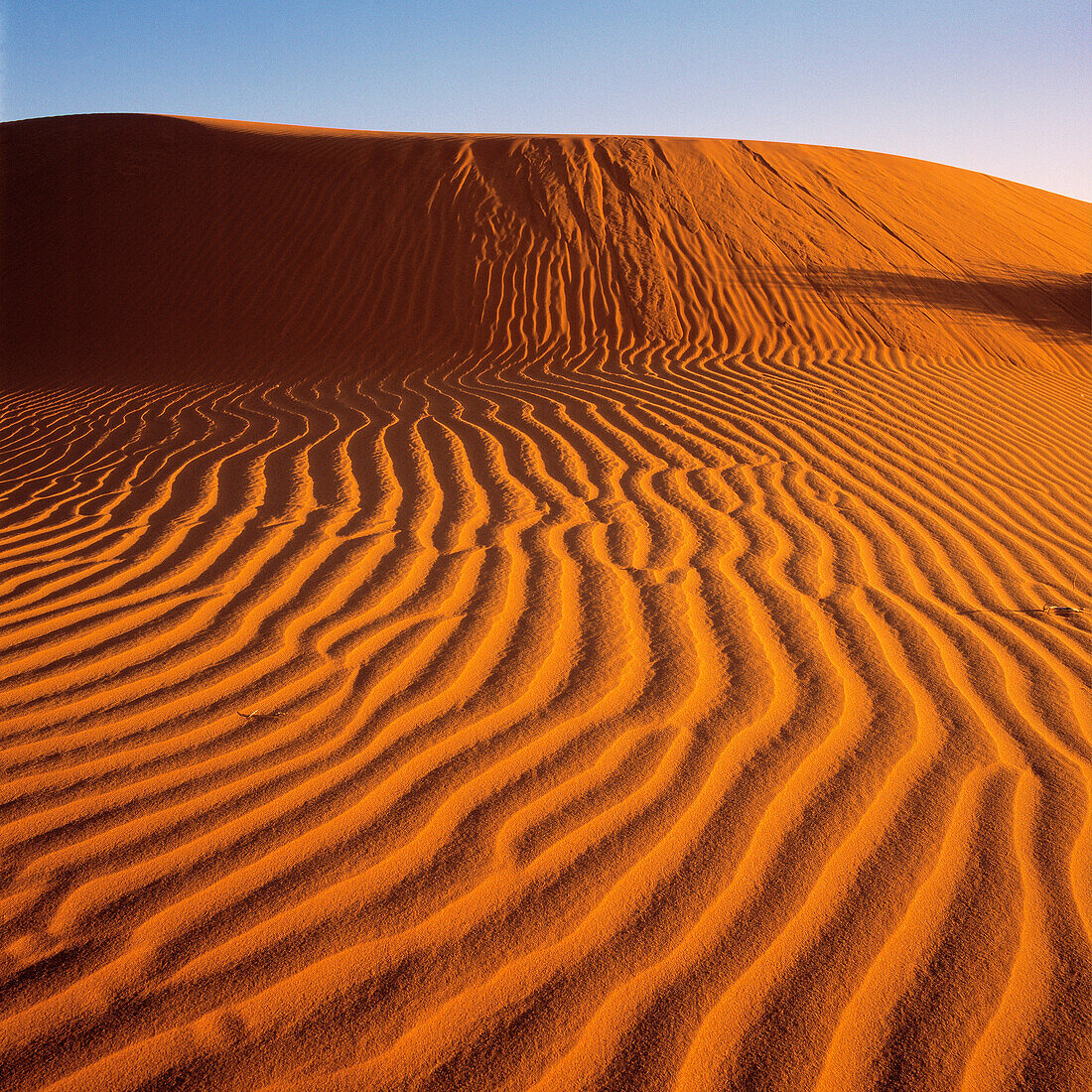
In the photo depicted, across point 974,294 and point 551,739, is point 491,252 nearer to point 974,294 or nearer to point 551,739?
point 974,294

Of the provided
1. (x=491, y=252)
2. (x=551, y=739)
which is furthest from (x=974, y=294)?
(x=551, y=739)

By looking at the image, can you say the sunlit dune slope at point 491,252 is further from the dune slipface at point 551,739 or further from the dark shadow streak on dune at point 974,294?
the dune slipface at point 551,739

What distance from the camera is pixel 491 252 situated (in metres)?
11.8

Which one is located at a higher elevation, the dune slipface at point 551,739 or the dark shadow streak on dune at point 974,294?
the dark shadow streak on dune at point 974,294

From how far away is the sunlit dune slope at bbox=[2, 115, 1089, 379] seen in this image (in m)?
10.5

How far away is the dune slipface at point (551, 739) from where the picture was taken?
173 cm

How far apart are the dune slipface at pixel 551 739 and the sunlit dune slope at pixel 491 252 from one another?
296 cm

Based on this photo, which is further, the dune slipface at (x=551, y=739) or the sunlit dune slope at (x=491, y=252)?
the sunlit dune slope at (x=491, y=252)

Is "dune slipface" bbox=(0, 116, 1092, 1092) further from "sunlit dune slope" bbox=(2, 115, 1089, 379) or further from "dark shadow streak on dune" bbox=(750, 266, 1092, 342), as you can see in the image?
"dark shadow streak on dune" bbox=(750, 266, 1092, 342)

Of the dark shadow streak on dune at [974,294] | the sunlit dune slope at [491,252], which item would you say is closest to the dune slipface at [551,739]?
the sunlit dune slope at [491,252]

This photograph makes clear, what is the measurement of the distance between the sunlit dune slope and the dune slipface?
2.96 metres

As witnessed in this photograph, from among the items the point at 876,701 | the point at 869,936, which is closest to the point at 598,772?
the point at 869,936

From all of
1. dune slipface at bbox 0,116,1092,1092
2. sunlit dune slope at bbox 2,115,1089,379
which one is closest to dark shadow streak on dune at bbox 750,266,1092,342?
sunlit dune slope at bbox 2,115,1089,379

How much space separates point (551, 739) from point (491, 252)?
10.3 metres
